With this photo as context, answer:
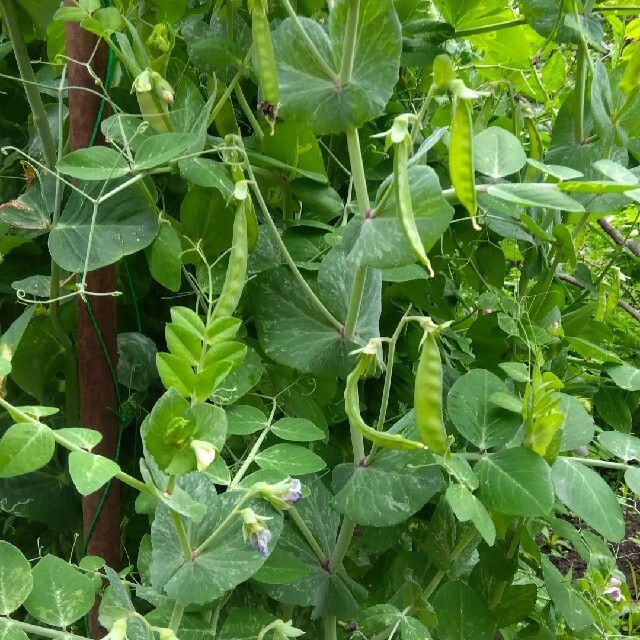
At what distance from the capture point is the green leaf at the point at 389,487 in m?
0.57

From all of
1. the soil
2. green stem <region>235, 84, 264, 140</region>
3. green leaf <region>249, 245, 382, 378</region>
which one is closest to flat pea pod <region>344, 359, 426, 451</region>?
green leaf <region>249, 245, 382, 378</region>

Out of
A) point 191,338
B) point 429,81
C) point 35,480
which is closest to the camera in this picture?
point 191,338

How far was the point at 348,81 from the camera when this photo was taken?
21.2 inches

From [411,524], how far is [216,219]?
434 mm

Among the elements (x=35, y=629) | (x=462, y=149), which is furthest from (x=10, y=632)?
(x=462, y=149)

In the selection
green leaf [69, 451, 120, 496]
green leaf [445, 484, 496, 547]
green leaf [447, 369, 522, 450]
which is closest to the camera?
green leaf [69, 451, 120, 496]

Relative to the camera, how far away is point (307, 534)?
624mm

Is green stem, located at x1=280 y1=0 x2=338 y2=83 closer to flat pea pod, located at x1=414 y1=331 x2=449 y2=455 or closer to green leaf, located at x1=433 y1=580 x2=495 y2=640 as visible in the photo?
flat pea pod, located at x1=414 y1=331 x2=449 y2=455

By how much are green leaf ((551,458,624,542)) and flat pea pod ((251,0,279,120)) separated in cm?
43

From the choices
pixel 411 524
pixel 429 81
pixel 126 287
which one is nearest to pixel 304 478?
pixel 411 524

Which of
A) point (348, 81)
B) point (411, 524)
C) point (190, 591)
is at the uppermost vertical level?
point (348, 81)

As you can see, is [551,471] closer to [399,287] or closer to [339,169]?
[399,287]

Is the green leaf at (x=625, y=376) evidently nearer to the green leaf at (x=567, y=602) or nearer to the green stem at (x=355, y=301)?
the green leaf at (x=567, y=602)

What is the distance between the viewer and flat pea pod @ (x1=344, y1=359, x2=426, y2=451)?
484 mm
